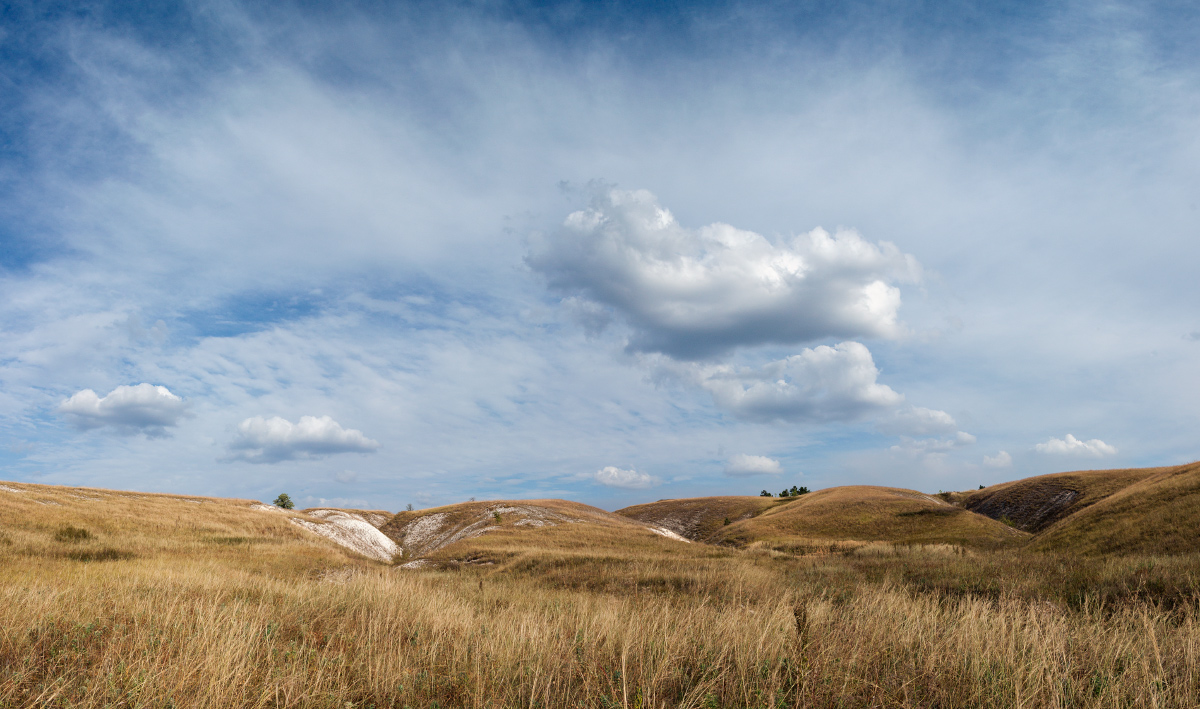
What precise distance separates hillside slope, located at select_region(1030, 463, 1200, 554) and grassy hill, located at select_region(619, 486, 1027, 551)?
28.2ft

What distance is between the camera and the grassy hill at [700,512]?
82325 millimetres

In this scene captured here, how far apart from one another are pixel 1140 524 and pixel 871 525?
32.7 metres

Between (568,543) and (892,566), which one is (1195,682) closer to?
(892,566)

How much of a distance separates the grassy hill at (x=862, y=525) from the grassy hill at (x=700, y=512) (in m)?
0.48

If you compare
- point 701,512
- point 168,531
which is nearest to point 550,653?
point 168,531

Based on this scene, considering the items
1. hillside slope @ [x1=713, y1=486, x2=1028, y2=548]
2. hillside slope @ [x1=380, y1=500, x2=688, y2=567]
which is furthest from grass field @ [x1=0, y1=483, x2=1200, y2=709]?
hillside slope @ [x1=713, y1=486, x2=1028, y2=548]

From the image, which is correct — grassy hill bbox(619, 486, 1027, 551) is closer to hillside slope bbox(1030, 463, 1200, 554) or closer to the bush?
hillside slope bbox(1030, 463, 1200, 554)

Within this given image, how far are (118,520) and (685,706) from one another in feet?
131

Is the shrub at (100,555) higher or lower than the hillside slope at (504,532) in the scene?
higher

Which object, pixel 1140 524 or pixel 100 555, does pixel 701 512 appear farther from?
pixel 100 555

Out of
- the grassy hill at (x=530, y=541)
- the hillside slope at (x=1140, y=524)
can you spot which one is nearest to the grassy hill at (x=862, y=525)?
the hillside slope at (x=1140, y=524)

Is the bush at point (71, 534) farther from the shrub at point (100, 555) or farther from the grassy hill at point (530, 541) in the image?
the grassy hill at point (530, 541)

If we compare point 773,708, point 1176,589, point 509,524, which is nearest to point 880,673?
point 773,708

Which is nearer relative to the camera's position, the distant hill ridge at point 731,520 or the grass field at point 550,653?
the grass field at point 550,653
